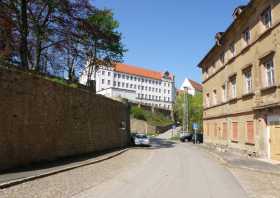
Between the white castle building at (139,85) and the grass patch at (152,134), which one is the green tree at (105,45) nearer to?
the grass patch at (152,134)

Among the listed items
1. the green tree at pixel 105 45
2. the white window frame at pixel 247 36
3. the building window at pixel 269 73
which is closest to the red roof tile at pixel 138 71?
the green tree at pixel 105 45

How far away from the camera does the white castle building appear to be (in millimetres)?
111281

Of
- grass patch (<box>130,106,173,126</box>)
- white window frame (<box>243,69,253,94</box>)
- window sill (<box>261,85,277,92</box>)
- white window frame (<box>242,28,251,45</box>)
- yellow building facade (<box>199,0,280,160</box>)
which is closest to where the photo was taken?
window sill (<box>261,85,277,92</box>)

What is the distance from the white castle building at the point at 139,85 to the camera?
365 ft

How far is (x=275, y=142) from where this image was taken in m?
19.5

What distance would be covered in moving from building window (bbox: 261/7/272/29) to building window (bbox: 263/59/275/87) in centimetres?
223

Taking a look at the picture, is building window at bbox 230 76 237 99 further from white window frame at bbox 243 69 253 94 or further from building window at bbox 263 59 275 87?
building window at bbox 263 59 275 87

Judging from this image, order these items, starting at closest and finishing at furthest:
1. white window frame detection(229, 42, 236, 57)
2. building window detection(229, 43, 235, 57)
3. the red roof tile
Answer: white window frame detection(229, 42, 236, 57), building window detection(229, 43, 235, 57), the red roof tile

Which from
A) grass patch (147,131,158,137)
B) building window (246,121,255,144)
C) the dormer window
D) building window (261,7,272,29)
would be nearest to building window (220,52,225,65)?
the dormer window

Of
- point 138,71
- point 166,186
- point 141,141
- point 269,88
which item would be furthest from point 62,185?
point 138,71

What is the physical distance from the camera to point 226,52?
30328 millimetres

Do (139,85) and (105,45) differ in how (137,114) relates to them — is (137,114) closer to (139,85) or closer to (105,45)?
(139,85)

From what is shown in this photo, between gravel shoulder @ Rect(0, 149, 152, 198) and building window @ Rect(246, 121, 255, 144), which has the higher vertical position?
building window @ Rect(246, 121, 255, 144)

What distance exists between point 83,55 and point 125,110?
955 centimetres
